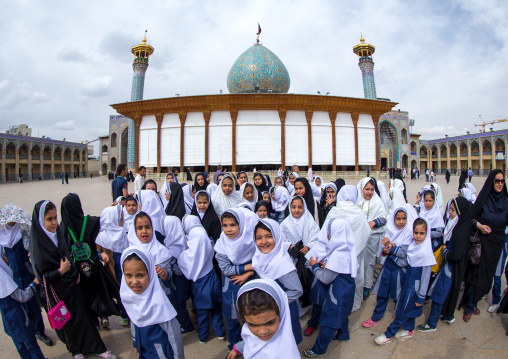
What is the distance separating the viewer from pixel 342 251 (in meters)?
2.40

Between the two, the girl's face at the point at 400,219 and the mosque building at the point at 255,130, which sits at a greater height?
the mosque building at the point at 255,130

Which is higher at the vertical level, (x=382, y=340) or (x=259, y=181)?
(x=259, y=181)

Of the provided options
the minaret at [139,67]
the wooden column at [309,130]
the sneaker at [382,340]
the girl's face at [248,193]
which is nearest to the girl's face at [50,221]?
the girl's face at [248,193]

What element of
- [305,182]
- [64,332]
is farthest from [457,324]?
[64,332]

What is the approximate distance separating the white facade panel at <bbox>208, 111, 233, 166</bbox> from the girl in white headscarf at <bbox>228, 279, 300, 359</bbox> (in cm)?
1812

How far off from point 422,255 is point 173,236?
231cm

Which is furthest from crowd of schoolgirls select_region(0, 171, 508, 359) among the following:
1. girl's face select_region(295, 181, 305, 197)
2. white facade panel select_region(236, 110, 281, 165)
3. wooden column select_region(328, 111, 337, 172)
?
wooden column select_region(328, 111, 337, 172)

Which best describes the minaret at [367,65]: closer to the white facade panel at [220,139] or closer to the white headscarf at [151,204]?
the white facade panel at [220,139]

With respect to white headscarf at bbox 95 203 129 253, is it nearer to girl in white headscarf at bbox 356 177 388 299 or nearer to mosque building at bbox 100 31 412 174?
girl in white headscarf at bbox 356 177 388 299

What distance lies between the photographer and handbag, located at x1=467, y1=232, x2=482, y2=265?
2930 mm

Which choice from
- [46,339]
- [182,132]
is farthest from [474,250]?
[182,132]

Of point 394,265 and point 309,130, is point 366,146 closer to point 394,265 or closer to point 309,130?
point 309,130

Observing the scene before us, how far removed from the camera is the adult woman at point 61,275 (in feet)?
7.16

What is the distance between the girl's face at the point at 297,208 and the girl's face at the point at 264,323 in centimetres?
164
